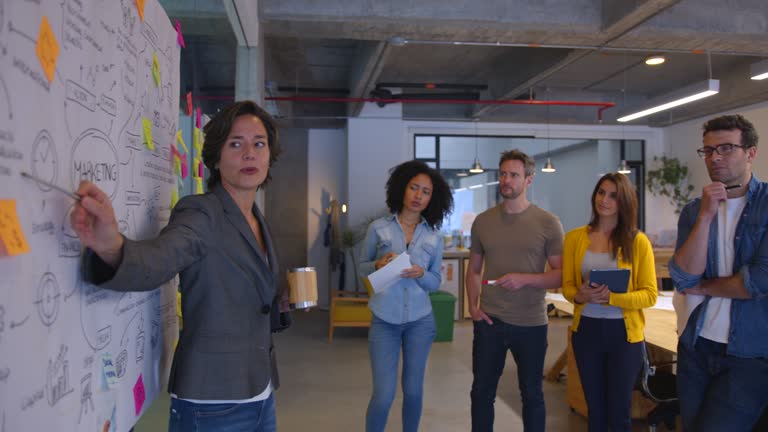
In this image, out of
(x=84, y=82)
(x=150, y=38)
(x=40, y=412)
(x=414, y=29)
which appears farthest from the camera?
(x=414, y=29)

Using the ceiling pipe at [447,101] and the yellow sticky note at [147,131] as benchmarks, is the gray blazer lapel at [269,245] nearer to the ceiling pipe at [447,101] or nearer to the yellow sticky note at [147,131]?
the yellow sticky note at [147,131]

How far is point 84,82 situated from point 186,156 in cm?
95

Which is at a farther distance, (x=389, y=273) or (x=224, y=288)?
(x=389, y=273)

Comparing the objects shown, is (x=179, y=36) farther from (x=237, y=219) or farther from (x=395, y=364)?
(x=395, y=364)

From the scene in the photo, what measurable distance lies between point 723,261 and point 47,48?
2.30 meters

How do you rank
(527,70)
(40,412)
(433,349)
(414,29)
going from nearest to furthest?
(40,412), (414,29), (433,349), (527,70)

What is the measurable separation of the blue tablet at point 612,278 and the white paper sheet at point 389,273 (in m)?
0.89

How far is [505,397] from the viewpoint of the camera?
170 inches

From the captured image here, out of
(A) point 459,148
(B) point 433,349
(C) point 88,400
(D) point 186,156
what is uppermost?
(A) point 459,148

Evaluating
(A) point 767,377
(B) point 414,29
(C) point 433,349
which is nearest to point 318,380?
(C) point 433,349

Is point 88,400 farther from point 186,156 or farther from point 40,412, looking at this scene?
point 186,156

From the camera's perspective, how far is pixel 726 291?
6.43ft

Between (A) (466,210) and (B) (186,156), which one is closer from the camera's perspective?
(B) (186,156)

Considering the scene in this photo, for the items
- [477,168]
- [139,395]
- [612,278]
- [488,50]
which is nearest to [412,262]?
[612,278]
